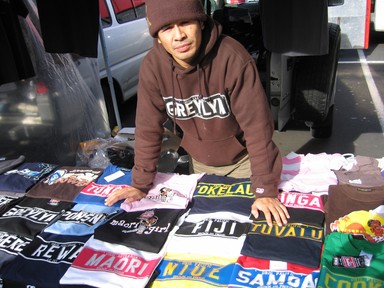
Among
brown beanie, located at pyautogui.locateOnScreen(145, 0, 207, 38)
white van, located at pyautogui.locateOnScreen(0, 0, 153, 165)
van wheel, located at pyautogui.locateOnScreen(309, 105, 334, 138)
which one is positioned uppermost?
brown beanie, located at pyautogui.locateOnScreen(145, 0, 207, 38)

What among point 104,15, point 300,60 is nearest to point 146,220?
point 300,60

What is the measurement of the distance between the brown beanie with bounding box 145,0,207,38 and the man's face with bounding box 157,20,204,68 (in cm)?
4

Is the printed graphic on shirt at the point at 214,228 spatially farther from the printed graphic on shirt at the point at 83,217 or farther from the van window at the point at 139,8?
the van window at the point at 139,8

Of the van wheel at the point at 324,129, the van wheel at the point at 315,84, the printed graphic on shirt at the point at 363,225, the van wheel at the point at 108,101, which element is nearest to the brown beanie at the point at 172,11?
the printed graphic on shirt at the point at 363,225

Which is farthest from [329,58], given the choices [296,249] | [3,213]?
[3,213]

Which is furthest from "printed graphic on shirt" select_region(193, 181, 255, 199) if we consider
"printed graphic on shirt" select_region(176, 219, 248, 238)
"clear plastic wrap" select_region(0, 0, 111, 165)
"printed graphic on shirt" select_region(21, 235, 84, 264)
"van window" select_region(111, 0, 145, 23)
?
"van window" select_region(111, 0, 145, 23)

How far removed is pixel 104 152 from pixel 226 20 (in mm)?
3419

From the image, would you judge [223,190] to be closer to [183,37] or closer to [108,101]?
[183,37]

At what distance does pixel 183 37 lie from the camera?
5.10ft

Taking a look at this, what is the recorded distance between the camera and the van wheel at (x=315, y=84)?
3.79 meters

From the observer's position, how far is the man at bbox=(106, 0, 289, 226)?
5.13 feet

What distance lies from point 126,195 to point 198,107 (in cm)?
56

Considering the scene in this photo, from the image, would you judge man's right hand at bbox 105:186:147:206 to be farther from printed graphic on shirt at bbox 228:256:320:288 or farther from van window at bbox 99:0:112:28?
van window at bbox 99:0:112:28

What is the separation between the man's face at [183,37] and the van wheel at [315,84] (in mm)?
2477
